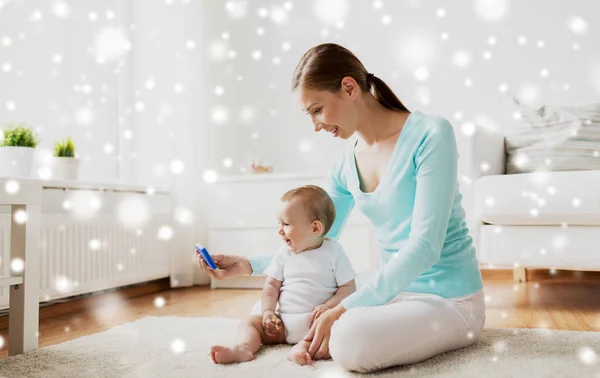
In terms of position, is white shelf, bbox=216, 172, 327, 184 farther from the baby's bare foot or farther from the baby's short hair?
the baby's bare foot

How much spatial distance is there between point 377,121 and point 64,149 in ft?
4.63

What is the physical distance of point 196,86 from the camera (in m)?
2.69

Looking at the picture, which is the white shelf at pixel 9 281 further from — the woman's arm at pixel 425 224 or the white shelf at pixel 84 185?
the woman's arm at pixel 425 224

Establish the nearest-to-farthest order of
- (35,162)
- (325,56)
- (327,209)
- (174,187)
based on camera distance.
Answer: (325,56) < (327,209) < (35,162) < (174,187)

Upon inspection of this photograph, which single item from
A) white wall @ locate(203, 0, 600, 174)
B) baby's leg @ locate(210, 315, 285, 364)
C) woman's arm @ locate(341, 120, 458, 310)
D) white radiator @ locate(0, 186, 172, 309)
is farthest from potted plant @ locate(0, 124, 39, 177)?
woman's arm @ locate(341, 120, 458, 310)

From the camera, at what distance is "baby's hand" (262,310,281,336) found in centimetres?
118

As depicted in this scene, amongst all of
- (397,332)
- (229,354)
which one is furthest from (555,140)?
(229,354)

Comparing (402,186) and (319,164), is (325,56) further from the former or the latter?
(319,164)

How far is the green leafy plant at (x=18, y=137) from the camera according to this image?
75.5 inches

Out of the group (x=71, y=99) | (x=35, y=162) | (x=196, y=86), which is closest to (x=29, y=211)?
(x=35, y=162)

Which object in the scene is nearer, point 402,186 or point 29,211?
point 402,186

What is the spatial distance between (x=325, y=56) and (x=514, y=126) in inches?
56.8

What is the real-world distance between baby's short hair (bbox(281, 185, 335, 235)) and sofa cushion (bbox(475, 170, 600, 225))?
0.81m

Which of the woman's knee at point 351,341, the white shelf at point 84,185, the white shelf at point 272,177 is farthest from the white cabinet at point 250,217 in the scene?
the woman's knee at point 351,341
